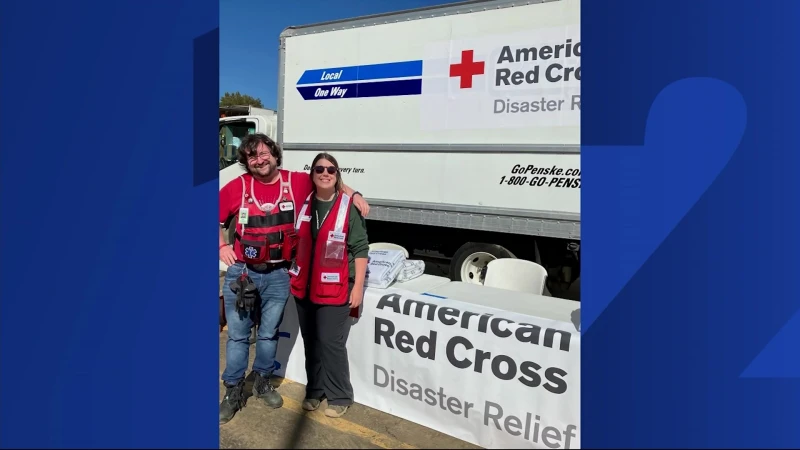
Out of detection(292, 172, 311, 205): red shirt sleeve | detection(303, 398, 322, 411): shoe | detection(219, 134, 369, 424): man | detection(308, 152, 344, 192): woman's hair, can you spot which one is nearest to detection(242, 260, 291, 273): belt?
detection(219, 134, 369, 424): man

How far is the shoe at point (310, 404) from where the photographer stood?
313cm

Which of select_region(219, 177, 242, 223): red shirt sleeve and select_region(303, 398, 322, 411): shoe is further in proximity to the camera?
select_region(303, 398, 322, 411): shoe

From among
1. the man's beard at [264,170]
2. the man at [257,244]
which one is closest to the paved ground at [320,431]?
the man at [257,244]

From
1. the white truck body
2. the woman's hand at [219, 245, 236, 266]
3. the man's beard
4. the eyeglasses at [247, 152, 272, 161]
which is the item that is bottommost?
the woman's hand at [219, 245, 236, 266]

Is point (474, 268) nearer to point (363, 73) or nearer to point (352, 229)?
point (363, 73)

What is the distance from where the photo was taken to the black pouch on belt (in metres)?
2.92

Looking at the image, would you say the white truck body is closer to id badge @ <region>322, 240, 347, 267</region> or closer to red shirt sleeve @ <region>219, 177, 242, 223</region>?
id badge @ <region>322, 240, 347, 267</region>

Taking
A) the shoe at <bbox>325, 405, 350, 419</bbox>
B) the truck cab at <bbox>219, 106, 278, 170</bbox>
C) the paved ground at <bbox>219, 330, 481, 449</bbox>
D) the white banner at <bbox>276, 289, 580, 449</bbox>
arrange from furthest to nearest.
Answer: the truck cab at <bbox>219, 106, 278, 170</bbox> → the shoe at <bbox>325, 405, 350, 419</bbox> → the paved ground at <bbox>219, 330, 481, 449</bbox> → the white banner at <bbox>276, 289, 580, 449</bbox>

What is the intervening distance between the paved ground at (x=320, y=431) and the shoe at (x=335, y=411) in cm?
3

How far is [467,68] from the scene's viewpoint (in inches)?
204

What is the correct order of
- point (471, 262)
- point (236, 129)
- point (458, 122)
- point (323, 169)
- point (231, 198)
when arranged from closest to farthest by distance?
point (323, 169)
point (231, 198)
point (458, 122)
point (471, 262)
point (236, 129)

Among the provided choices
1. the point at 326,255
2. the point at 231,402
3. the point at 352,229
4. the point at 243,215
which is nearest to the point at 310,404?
the point at 231,402

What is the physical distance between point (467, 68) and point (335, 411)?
3429 mm

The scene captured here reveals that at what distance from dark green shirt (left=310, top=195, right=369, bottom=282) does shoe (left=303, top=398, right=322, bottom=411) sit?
746mm
